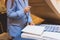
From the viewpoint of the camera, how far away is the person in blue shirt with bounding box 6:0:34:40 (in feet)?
3.76

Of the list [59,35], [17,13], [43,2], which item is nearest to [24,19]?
[17,13]

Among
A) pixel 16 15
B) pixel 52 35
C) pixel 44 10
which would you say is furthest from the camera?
pixel 44 10

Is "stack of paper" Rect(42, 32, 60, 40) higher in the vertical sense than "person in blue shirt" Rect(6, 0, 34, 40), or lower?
lower

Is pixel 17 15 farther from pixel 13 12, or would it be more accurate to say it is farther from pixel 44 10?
pixel 44 10

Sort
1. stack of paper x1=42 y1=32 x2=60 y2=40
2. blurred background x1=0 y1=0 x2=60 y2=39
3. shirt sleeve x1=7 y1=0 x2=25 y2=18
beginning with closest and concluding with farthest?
stack of paper x1=42 y1=32 x2=60 y2=40, shirt sleeve x1=7 y1=0 x2=25 y2=18, blurred background x1=0 y1=0 x2=60 y2=39

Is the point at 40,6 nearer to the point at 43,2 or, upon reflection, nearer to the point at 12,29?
the point at 43,2

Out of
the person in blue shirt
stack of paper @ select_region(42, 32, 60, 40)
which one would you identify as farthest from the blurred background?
stack of paper @ select_region(42, 32, 60, 40)

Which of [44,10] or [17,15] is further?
[44,10]

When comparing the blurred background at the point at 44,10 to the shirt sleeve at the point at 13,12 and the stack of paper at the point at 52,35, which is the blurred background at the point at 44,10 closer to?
the shirt sleeve at the point at 13,12

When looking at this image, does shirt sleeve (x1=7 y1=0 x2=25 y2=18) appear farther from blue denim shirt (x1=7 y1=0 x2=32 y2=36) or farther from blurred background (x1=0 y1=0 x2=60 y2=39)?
blurred background (x1=0 y1=0 x2=60 y2=39)

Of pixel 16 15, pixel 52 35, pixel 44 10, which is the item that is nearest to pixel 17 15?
pixel 16 15

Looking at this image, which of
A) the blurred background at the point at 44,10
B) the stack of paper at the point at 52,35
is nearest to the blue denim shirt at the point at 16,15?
the stack of paper at the point at 52,35

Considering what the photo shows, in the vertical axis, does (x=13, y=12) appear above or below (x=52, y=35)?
above

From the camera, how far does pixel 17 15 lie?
45.2 inches
